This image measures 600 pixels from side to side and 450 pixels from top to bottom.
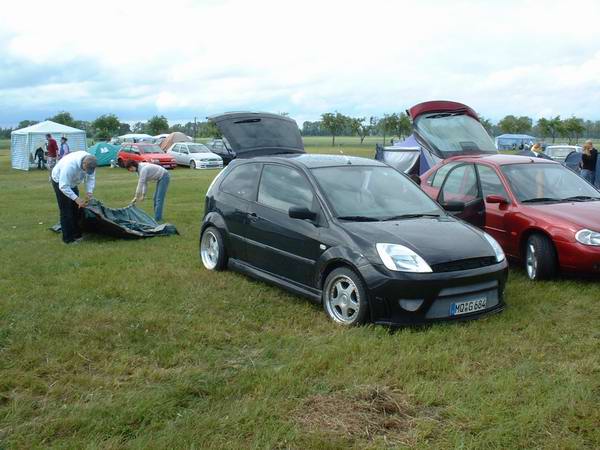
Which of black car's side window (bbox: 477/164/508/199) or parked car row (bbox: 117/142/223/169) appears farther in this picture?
parked car row (bbox: 117/142/223/169)

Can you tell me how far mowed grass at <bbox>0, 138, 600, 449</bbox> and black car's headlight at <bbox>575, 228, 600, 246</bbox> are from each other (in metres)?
0.53

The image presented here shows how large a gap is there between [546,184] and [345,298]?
3838 mm

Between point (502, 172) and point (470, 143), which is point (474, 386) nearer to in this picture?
point (502, 172)

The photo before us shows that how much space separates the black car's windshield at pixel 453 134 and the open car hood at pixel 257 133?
2.28m

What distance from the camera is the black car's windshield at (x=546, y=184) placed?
7.72 metres

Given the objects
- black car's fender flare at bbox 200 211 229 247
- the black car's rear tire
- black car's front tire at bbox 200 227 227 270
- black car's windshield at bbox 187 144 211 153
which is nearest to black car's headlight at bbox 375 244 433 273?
the black car's rear tire

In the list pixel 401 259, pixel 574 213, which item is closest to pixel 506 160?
pixel 574 213

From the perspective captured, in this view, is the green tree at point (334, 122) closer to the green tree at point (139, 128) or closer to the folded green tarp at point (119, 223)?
the green tree at point (139, 128)

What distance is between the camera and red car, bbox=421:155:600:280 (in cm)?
677

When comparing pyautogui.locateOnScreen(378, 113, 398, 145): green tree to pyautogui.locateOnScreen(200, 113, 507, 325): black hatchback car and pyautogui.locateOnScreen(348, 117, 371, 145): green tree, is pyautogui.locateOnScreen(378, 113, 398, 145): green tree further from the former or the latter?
pyautogui.locateOnScreen(200, 113, 507, 325): black hatchback car

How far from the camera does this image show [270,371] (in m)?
4.40

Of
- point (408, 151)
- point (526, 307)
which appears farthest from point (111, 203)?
point (526, 307)

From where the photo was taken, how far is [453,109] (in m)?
11.6

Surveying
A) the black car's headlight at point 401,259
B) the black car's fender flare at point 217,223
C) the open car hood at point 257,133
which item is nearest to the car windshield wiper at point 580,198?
the black car's headlight at point 401,259
